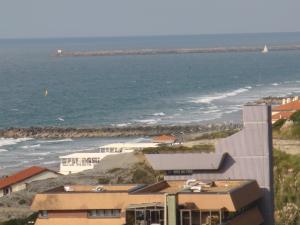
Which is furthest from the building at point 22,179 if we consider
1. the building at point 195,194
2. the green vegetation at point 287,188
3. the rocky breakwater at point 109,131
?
the building at point 195,194

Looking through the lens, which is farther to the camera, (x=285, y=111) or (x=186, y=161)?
(x=285, y=111)

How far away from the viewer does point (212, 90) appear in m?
147

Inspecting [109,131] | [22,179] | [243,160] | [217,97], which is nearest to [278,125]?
[22,179]

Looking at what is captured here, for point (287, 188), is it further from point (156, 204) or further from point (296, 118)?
point (156, 204)

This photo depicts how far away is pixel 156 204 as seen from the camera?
70.7 feet

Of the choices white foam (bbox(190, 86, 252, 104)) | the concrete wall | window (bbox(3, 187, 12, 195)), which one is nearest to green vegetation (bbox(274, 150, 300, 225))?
the concrete wall

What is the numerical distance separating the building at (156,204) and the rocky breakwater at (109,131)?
6288cm

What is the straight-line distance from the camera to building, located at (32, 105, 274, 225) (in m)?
21.5

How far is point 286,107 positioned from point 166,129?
19.5 m

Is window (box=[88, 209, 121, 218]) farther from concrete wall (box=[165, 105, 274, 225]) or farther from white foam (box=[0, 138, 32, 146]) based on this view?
white foam (box=[0, 138, 32, 146])

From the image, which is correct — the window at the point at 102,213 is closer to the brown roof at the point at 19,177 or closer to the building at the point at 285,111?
the brown roof at the point at 19,177

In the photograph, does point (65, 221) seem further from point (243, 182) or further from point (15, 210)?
point (15, 210)

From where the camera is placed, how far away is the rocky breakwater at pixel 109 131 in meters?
90.1

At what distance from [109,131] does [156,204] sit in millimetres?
72346
